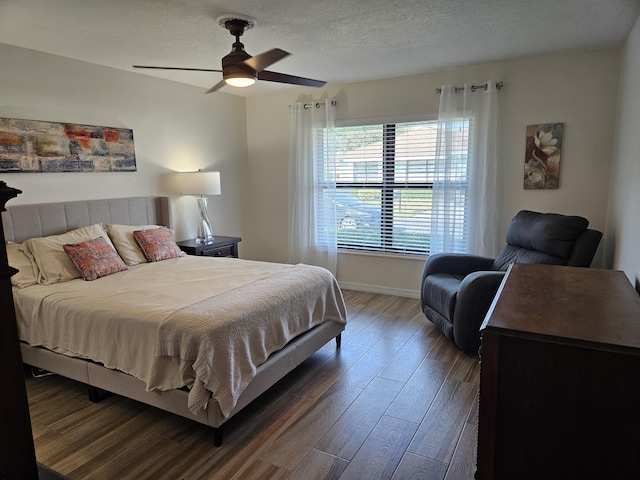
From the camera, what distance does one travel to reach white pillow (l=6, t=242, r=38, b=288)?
9.70 feet

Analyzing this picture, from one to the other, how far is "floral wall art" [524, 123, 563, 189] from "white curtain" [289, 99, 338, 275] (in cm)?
215

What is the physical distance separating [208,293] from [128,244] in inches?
55.6

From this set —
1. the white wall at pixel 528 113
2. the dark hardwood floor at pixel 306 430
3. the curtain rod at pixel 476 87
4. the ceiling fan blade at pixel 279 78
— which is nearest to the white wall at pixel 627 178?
the white wall at pixel 528 113

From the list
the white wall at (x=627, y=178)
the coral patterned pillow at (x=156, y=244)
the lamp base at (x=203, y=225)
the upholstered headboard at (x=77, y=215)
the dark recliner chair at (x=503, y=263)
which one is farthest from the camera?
the lamp base at (x=203, y=225)

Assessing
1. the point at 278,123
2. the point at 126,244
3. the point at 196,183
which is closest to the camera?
the point at 126,244

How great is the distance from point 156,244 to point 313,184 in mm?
2106

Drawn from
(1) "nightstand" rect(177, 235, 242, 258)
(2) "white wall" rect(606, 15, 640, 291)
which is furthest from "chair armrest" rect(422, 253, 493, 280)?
(1) "nightstand" rect(177, 235, 242, 258)

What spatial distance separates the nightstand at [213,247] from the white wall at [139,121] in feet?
1.22

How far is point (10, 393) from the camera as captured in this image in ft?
4.01

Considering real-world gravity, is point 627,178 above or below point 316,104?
below

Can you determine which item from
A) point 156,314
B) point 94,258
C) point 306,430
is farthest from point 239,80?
point 306,430

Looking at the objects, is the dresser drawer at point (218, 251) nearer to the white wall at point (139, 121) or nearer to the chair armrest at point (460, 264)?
the white wall at point (139, 121)

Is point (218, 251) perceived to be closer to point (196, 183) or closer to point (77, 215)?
point (196, 183)

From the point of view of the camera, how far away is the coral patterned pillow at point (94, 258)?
311 cm
